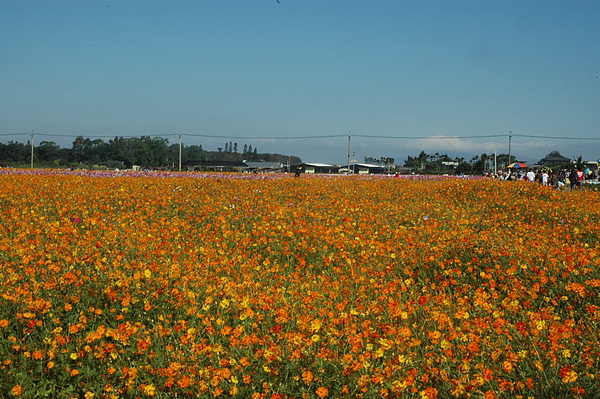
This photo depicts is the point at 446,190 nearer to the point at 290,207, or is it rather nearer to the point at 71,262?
the point at 290,207

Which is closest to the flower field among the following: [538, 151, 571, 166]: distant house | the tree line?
the tree line

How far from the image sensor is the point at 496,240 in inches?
270

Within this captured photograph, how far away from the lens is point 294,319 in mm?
4070

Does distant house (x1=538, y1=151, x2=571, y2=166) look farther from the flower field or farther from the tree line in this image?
the flower field

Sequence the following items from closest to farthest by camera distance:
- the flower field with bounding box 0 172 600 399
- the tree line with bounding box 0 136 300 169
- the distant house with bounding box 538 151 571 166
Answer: the flower field with bounding box 0 172 600 399
the tree line with bounding box 0 136 300 169
the distant house with bounding box 538 151 571 166

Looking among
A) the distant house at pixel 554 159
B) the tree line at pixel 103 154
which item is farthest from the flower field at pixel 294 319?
the distant house at pixel 554 159

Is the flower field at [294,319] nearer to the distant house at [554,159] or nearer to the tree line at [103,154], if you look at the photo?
the tree line at [103,154]

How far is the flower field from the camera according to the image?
10.5 ft

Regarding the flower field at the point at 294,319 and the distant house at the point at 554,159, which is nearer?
the flower field at the point at 294,319

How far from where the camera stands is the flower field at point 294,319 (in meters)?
3.21

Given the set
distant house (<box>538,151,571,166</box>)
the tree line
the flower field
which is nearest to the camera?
the flower field

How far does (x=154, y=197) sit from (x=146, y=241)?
553 cm

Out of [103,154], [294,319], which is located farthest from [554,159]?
[294,319]

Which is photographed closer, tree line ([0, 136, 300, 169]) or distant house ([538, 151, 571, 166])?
tree line ([0, 136, 300, 169])
